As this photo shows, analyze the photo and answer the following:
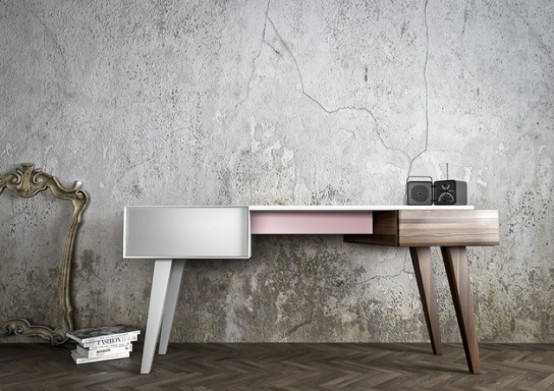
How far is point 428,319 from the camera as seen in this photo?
7.88ft

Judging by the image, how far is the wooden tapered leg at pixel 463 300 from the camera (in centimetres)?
203

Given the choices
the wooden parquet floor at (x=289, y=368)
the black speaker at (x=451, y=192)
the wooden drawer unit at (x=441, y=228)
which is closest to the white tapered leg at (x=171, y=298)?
the wooden parquet floor at (x=289, y=368)

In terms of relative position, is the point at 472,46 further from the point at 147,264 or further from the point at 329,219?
the point at 147,264

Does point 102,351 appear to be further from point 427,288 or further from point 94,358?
point 427,288

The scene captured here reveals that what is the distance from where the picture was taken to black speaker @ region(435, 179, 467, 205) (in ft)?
8.02

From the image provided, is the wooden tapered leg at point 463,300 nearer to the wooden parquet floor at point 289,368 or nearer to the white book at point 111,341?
the wooden parquet floor at point 289,368

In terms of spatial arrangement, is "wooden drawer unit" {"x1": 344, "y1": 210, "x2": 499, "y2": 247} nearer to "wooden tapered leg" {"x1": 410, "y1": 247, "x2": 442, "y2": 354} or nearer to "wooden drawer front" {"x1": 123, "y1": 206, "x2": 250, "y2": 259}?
"wooden tapered leg" {"x1": 410, "y1": 247, "x2": 442, "y2": 354}

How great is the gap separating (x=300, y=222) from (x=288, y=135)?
0.81m

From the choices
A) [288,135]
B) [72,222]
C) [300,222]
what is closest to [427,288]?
[300,222]

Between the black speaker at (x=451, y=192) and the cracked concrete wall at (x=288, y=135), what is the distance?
0.74ft

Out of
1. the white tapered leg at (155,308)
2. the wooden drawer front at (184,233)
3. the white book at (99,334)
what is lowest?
the white book at (99,334)

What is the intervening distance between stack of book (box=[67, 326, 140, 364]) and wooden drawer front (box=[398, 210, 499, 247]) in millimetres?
1463

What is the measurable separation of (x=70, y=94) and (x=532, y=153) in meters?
2.78

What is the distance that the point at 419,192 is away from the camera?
2635mm
